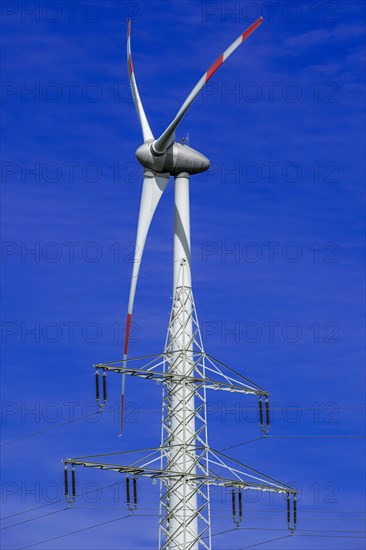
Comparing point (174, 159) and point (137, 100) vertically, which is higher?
point (137, 100)

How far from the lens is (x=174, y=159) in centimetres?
14512

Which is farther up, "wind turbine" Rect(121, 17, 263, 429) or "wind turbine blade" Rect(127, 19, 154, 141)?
"wind turbine blade" Rect(127, 19, 154, 141)

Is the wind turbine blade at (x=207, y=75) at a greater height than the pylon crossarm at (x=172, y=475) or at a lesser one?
greater

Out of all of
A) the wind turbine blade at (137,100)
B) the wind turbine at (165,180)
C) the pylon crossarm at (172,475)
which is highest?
the wind turbine blade at (137,100)

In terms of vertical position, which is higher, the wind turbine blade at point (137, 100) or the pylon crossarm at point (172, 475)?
the wind turbine blade at point (137, 100)

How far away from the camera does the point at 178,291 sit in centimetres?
14500

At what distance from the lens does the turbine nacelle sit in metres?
144

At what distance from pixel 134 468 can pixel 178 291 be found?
54.4 feet

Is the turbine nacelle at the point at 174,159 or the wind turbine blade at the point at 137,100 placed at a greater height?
the wind turbine blade at the point at 137,100

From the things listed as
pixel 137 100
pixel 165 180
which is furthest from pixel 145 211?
pixel 137 100

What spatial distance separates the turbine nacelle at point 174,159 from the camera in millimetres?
144250

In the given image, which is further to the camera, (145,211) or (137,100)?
(137,100)

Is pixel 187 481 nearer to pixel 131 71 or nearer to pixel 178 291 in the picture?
pixel 178 291

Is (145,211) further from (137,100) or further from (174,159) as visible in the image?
(137,100)
